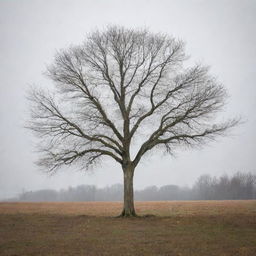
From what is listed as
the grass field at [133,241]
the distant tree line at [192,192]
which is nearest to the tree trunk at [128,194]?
the grass field at [133,241]

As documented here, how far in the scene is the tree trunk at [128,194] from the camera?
74.4ft

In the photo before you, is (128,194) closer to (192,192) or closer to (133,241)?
(133,241)

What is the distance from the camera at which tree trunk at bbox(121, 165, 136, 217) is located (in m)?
22.7

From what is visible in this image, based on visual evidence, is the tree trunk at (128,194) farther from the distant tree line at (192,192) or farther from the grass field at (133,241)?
the distant tree line at (192,192)

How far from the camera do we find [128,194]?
22984 mm

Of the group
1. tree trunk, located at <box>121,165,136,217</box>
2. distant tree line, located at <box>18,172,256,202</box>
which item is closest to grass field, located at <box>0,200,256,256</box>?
tree trunk, located at <box>121,165,136,217</box>

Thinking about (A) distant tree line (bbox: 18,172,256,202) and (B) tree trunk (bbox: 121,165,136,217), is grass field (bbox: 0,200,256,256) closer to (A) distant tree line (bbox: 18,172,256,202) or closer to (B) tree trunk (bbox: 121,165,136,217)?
(B) tree trunk (bbox: 121,165,136,217)

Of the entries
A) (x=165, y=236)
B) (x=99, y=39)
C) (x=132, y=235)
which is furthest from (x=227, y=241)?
(x=99, y=39)

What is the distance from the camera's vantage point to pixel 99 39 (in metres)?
24.2

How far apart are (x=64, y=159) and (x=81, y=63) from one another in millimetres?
7392

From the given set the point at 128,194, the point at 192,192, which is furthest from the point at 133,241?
the point at 192,192

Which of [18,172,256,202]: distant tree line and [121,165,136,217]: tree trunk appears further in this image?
[18,172,256,202]: distant tree line

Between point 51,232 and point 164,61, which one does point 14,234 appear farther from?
point 164,61

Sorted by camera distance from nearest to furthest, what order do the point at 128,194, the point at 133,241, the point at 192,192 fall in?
the point at 133,241
the point at 128,194
the point at 192,192
